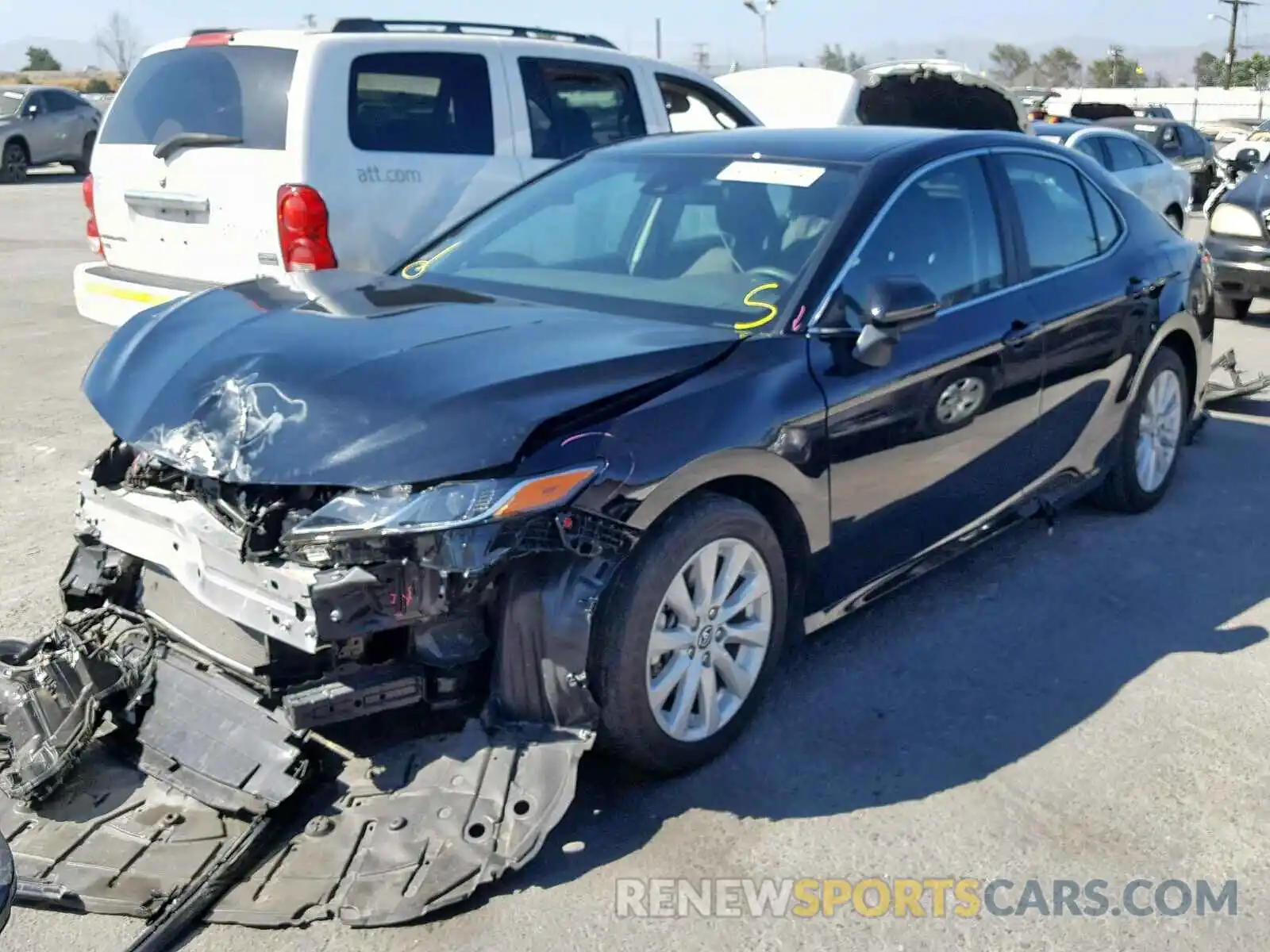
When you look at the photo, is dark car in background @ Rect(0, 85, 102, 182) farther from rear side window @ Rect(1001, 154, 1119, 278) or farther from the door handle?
the door handle

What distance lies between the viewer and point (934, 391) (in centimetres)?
408

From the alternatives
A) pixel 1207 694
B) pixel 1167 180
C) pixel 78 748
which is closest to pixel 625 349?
pixel 78 748

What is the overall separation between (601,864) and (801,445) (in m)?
1.27

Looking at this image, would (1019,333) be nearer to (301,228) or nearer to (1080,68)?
(301,228)

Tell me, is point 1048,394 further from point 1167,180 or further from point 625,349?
point 1167,180

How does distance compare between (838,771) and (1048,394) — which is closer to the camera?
(838,771)

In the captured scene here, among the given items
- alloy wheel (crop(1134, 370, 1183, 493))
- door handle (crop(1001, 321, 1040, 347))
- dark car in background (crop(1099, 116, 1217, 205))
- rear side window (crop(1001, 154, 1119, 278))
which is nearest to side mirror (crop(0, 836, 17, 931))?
door handle (crop(1001, 321, 1040, 347))

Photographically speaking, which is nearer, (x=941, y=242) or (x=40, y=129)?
(x=941, y=242)

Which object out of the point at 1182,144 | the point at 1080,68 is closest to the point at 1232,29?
the point at 1080,68

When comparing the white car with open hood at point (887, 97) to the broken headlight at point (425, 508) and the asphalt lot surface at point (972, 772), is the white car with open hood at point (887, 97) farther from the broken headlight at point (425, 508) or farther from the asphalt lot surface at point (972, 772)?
the broken headlight at point (425, 508)

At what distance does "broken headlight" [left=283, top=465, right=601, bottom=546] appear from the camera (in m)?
2.92

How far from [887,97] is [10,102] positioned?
18592 mm

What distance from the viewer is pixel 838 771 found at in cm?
356

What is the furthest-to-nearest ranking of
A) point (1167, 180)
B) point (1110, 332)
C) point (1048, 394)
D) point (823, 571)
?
point (1167, 180) < point (1110, 332) < point (1048, 394) < point (823, 571)
